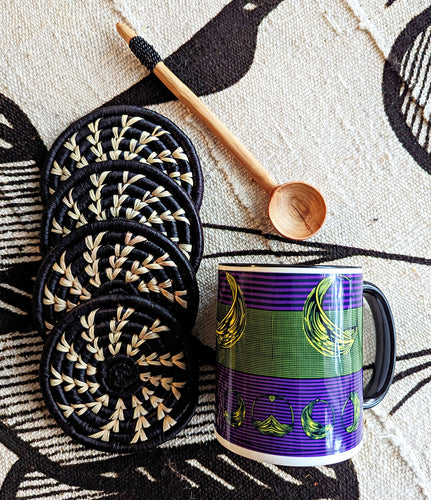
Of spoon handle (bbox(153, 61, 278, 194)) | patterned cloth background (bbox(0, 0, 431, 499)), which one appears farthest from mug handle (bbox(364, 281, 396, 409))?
spoon handle (bbox(153, 61, 278, 194))

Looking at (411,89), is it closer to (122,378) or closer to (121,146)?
(121,146)

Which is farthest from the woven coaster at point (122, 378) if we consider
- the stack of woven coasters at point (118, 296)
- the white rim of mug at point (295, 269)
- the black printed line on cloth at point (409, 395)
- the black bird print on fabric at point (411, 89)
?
the black bird print on fabric at point (411, 89)

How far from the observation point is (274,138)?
1.46 feet

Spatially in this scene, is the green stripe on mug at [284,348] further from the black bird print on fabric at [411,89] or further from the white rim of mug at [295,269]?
the black bird print on fabric at [411,89]

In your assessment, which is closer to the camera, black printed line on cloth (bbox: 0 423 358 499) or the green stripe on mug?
the green stripe on mug

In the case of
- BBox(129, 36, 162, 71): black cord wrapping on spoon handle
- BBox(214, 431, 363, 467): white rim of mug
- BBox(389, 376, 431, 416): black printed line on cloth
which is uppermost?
BBox(129, 36, 162, 71): black cord wrapping on spoon handle

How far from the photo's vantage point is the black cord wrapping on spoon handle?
0.43 m

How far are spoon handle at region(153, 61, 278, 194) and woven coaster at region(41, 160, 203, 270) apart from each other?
8 cm

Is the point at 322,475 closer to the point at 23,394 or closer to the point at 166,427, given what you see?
the point at 166,427

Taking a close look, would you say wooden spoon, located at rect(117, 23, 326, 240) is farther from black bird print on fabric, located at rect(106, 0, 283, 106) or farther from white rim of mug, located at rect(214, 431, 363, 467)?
white rim of mug, located at rect(214, 431, 363, 467)

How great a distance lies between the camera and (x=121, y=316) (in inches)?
15.4

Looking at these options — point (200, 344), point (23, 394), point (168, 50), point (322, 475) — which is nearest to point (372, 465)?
point (322, 475)

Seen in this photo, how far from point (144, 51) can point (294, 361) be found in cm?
33

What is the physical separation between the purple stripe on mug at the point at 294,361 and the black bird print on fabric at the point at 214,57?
22 centimetres
